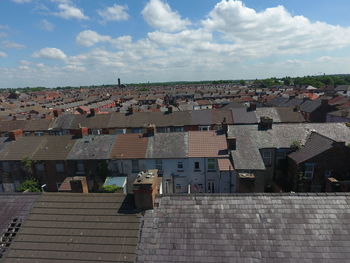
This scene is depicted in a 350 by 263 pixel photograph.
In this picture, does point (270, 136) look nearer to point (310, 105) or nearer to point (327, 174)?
point (327, 174)

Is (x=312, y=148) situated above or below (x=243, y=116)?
above

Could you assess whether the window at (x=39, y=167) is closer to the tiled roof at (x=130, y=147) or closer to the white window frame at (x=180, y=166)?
the tiled roof at (x=130, y=147)

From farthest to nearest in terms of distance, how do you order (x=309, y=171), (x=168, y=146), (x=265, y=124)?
(x=265, y=124), (x=168, y=146), (x=309, y=171)

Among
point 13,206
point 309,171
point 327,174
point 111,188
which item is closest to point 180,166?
point 111,188

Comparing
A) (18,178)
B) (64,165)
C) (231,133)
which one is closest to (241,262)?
(231,133)

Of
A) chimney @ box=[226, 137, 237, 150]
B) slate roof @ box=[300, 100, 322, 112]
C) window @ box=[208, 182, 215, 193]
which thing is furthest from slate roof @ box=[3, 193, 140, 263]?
slate roof @ box=[300, 100, 322, 112]

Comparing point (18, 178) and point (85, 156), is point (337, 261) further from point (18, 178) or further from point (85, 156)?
point (18, 178)
